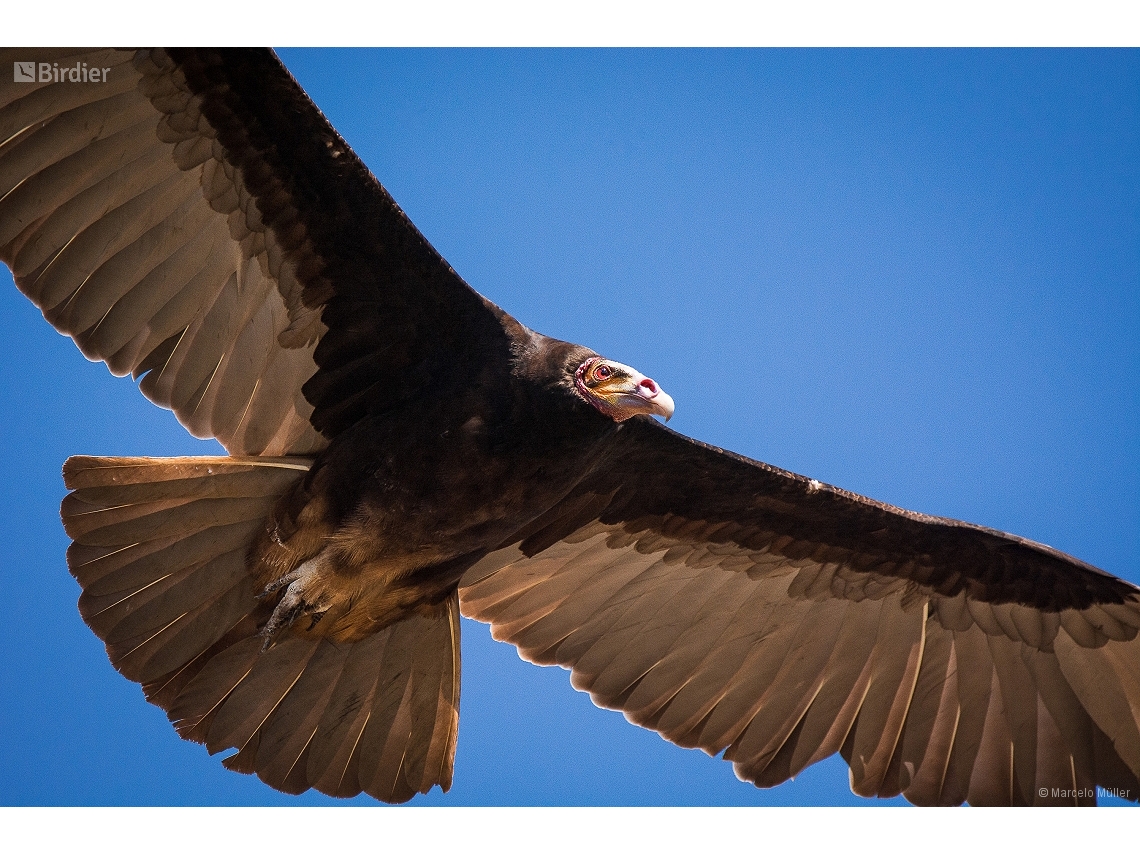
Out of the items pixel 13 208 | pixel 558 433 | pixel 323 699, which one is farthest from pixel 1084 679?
pixel 13 208

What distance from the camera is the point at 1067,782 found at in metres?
5.04

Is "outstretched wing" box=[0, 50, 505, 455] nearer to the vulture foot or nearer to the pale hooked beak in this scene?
the vulture foot

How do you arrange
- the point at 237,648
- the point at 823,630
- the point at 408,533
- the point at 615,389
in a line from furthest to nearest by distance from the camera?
the point at 823,630 < the point at 237,648 < the point at 408,533 < the point at 615,389

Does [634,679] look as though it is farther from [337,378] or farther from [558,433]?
[337,378]

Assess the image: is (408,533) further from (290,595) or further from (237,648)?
(237,648)

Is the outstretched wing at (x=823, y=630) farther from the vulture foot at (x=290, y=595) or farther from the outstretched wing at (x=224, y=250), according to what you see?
the outstretched wing at (x=224, y=250)

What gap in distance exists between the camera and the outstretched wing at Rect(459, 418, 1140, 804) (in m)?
5.03

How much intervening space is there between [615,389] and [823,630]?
196 cm

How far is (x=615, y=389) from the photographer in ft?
13.8

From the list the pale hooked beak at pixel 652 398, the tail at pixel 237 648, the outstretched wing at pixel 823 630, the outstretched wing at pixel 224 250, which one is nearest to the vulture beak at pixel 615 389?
the pale hooked beak at pixel 652 398

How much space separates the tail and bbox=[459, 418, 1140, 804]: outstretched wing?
25.0 inches

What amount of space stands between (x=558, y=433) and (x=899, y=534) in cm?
183

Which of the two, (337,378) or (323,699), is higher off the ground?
(337,378)

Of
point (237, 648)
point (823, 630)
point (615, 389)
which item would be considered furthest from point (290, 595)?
point (823, 630)
